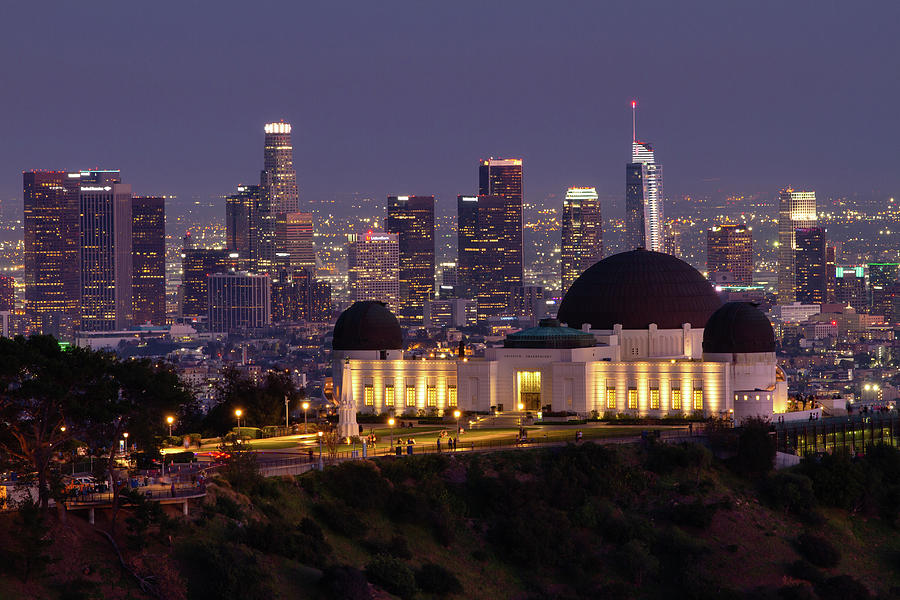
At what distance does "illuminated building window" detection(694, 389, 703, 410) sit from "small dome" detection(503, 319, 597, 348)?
9.21 metres

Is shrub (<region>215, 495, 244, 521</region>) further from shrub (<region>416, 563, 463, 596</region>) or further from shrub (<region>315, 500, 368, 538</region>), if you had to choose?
shrub (<region>416, 563, 463, 596</region>)

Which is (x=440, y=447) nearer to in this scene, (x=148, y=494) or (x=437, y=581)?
(x=437, y=581)

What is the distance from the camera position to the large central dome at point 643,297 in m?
124

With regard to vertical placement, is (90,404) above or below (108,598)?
above

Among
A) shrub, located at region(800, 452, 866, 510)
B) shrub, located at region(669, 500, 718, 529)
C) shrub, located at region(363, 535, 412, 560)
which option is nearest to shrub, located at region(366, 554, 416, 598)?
shrub, located at region(363, 535, 412, 560)

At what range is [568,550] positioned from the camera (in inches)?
3241

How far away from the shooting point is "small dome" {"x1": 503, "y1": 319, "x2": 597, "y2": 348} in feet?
391

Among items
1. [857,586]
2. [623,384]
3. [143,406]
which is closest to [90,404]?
[143,406]

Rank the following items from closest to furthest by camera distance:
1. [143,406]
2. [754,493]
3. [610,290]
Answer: [143,406], [754,493], [610,290]

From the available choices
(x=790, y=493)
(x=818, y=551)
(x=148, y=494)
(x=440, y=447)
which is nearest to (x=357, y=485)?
(x=440, y=447)

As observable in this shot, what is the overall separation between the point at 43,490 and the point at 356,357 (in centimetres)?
5893

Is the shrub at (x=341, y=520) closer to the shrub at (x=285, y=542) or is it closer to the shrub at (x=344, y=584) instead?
the shrub at (x=285, y=542)

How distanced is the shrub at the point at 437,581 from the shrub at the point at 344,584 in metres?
4.49

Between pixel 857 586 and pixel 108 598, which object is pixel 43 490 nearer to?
pixel 108 598
